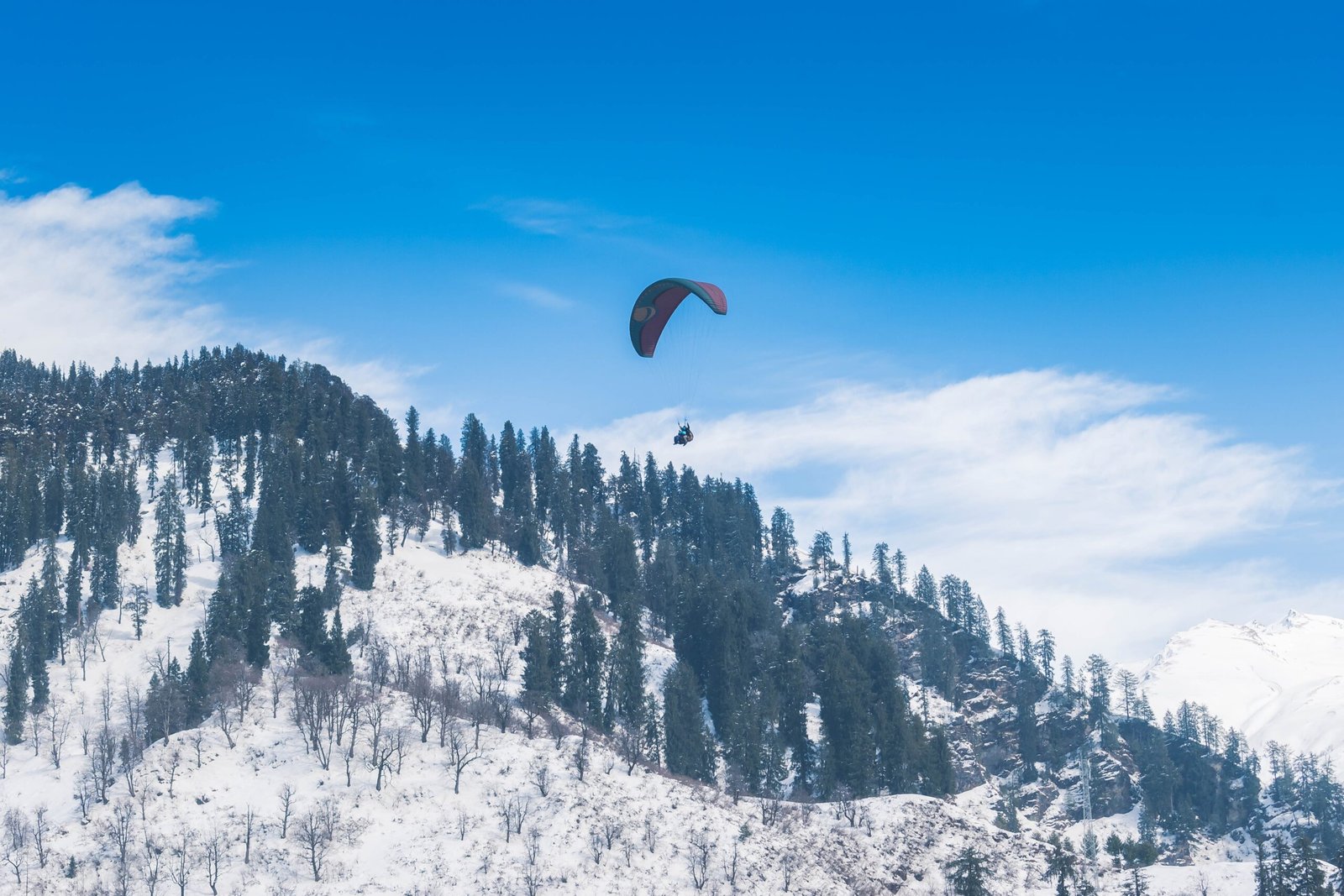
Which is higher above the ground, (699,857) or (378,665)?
(378,665)

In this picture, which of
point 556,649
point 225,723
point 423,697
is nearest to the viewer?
point 225,723

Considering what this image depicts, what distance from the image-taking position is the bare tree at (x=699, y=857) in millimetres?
81050

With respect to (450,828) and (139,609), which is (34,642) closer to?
(139,609)

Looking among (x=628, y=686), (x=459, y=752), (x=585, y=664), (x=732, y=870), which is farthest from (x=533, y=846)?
(x=585, y=664)

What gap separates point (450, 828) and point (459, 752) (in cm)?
928

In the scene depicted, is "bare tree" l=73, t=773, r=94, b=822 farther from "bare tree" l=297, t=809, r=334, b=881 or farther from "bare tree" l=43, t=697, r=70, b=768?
"bare tree" l=297, t=809, r=334, b=881

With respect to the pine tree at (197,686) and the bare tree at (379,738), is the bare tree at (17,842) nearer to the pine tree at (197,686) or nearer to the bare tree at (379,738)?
the pine tree at (197,686)

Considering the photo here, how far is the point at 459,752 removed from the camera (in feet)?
302

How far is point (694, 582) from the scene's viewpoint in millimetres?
144000

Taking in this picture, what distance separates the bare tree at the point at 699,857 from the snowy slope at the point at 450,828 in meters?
0.32

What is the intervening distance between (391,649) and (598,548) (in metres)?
47.4

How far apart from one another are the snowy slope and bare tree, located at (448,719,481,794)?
0.75m

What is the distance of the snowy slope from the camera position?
7812 cm

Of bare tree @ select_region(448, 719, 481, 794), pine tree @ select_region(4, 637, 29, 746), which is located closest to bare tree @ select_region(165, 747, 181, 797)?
pine tree @ select_region(4, 637, 29, 746)
